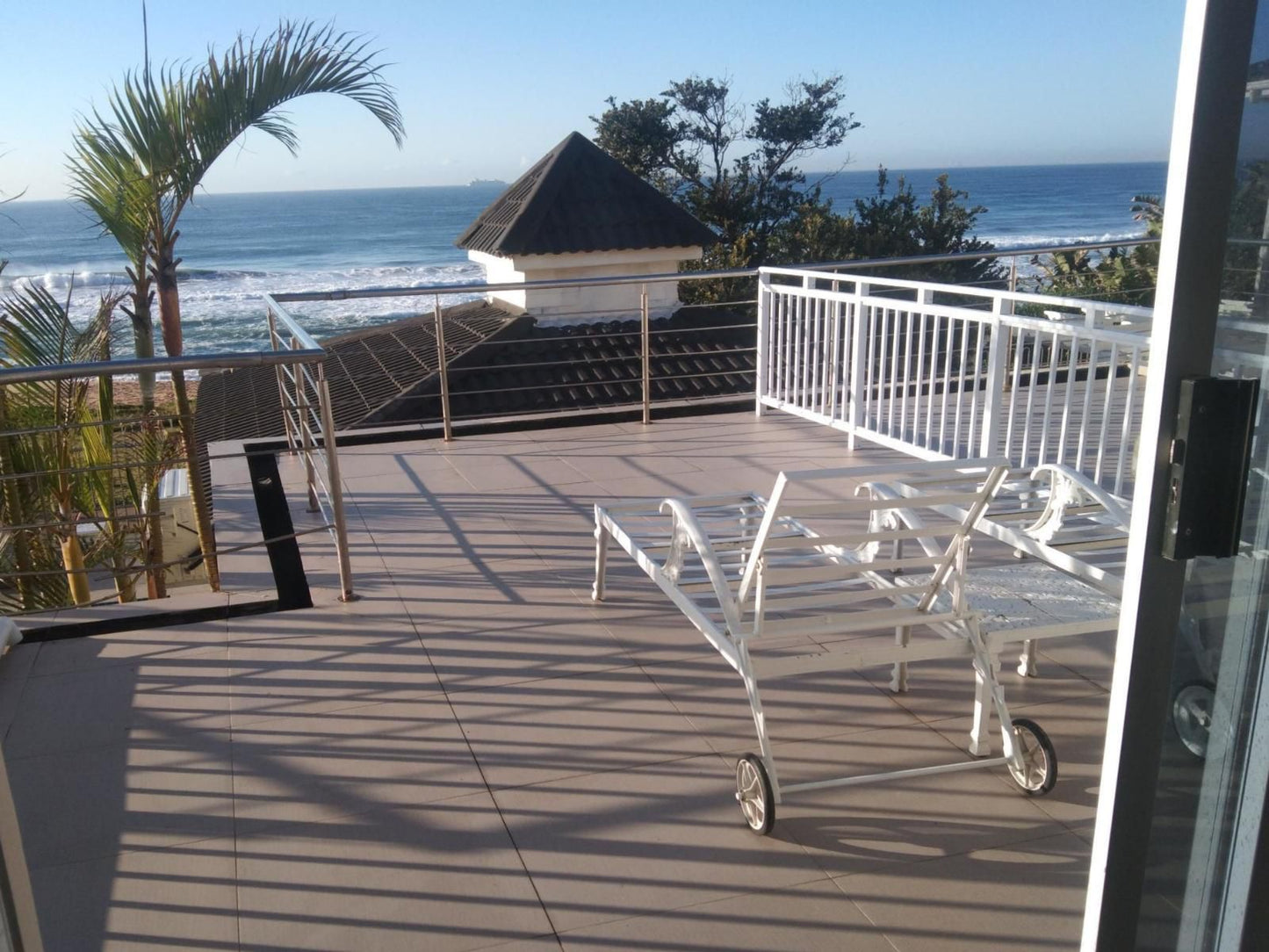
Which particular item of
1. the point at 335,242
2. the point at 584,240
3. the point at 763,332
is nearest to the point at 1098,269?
the point at 763,332

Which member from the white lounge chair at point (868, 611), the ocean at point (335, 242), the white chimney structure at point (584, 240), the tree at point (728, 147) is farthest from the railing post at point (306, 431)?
the ocean at point (335, 242)

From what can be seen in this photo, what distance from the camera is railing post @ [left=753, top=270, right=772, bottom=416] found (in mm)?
6516

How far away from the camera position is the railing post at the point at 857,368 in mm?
5527

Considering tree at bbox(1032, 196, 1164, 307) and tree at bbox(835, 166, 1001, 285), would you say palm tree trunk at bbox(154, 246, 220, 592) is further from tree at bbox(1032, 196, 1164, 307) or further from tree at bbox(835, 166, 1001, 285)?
tree at bbox(835, 166, 1001, 285)

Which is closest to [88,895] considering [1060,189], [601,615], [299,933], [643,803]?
[299,933]

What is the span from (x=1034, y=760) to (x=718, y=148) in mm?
27648

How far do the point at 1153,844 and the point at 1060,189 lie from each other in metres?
46.6

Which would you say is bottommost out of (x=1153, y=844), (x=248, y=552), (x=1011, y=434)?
(x=248, y=552)

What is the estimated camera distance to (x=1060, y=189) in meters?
A: 42.8

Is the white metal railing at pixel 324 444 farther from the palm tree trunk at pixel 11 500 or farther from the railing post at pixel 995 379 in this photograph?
the railing post at pixel 995 379

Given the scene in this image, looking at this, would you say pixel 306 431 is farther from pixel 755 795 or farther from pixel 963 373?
pixel 963 373

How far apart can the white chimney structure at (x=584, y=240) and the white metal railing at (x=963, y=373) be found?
5.63m

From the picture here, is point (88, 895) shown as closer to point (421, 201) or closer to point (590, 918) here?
point (590, 918)

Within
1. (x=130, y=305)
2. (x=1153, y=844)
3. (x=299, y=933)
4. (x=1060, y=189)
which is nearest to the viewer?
(x=1153, y=844)
